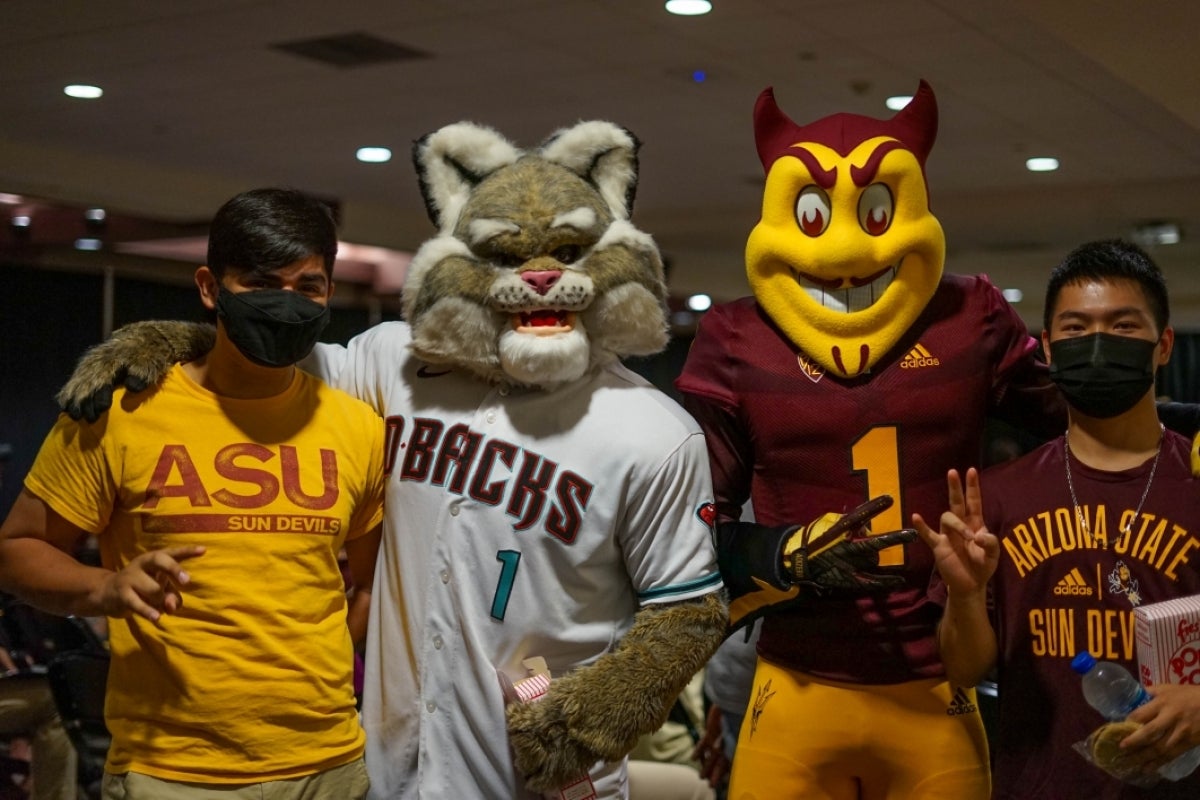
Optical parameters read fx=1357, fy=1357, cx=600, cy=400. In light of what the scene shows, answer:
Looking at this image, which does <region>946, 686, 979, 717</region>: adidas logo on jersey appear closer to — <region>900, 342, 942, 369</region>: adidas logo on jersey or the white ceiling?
<region>900, 342, 942, 369</region>: adidas logo on jersey

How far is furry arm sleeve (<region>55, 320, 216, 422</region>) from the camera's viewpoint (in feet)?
6.80

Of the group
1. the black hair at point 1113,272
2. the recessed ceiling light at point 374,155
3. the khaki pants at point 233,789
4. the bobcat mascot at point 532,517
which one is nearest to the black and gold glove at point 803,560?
the bobcat mascot at point 532,517

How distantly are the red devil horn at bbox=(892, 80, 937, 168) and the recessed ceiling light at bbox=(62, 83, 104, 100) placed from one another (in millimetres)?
5337

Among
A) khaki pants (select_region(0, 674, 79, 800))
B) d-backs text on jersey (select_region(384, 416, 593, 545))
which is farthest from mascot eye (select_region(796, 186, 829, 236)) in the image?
khaki pants (select_region(0, 674, 79, 800))

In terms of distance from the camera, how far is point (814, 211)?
246 cm

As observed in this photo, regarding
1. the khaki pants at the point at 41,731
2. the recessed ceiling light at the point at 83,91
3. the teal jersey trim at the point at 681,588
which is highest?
the recessed ceiling light at the point at 83,91

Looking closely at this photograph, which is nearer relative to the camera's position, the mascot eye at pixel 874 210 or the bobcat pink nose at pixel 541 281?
the bobcat pink nose at pixel 541 281

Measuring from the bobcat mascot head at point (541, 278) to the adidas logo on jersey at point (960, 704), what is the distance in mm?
808

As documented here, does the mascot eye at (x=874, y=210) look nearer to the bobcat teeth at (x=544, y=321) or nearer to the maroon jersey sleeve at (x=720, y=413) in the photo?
the maroon jersey sleeve at (x=720, y=413)

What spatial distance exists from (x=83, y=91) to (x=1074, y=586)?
608cm

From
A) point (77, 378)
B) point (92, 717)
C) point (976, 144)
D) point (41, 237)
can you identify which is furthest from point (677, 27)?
point (41, 237)

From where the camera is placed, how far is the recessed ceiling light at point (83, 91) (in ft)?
22.3

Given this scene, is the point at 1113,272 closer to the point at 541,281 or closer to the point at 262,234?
the point at 541,281

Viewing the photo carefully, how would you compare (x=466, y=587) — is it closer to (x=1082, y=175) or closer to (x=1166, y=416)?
(x=1166, y=416)
